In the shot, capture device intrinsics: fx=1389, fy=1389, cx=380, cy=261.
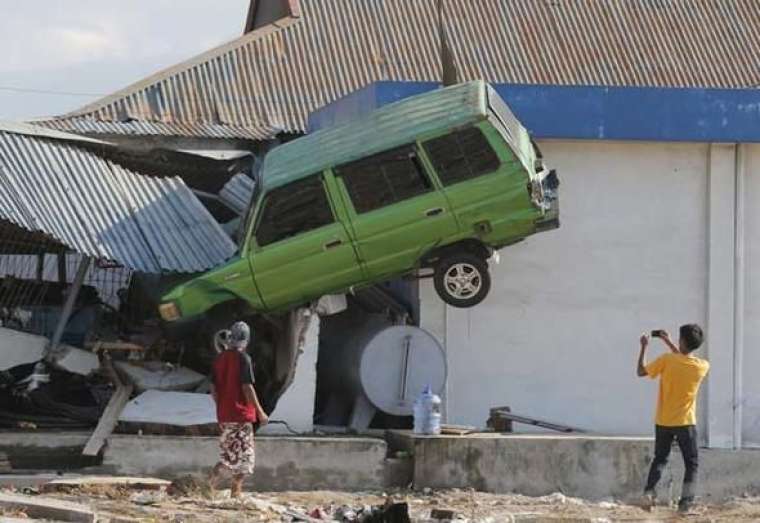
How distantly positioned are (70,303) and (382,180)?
10.7ft

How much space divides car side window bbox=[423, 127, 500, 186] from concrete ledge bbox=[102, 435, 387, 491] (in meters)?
2.49

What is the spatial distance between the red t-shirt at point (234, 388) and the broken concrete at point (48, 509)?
1378 millimetres

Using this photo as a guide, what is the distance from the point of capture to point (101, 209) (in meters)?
13.5

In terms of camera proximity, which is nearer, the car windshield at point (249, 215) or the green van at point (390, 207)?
the green van at point (390, 207)

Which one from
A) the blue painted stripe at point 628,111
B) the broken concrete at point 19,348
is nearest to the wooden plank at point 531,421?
the blue painted stripe at point 628,111

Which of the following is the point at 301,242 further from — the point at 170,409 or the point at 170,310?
the point at 170,409

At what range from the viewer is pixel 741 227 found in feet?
46.0

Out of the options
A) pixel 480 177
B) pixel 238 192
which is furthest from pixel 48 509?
pixel 238 192

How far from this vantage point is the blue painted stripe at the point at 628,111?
13.7 metres

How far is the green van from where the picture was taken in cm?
1233

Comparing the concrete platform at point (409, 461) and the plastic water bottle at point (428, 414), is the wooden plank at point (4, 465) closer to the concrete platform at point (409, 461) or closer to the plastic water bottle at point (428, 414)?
the concrete platform at point (409, 461)

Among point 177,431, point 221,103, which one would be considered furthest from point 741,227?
point 221,103

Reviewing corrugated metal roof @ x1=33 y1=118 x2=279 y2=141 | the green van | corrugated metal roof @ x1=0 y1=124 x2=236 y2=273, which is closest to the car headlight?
the green van

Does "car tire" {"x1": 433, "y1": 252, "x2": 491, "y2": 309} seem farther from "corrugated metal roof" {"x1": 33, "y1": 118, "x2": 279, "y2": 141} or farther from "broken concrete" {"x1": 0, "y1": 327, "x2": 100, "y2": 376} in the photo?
"corrugated metal roof" {"x1": 33, "y1": 118, "x2": 279, "y2": 141}
